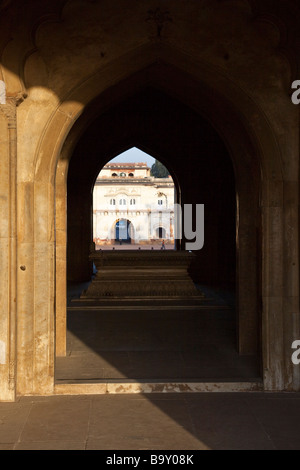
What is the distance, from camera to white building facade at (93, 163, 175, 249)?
44594 millimetres

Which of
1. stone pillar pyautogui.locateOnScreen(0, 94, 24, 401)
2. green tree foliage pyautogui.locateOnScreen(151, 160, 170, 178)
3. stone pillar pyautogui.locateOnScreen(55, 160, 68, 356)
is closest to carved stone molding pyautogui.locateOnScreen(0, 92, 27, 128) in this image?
stone pillar pyautogui.locateOnScreen(0, 94, 24, 401)

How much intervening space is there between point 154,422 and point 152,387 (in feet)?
2.29

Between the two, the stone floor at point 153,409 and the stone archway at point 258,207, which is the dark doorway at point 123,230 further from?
the stone archway at point 258,207

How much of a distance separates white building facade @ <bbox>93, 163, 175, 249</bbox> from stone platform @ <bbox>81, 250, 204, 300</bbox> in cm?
3439

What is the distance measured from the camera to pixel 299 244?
4.37m

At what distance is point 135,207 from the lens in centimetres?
4516

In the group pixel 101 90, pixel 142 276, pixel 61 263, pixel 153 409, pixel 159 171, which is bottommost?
pixel 153 409

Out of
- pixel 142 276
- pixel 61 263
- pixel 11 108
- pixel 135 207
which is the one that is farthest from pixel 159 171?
pixel 11 108

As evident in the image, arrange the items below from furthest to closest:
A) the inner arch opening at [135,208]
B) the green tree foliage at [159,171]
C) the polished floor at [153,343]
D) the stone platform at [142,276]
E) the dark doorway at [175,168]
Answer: the green tree foliage at [159,171] → the inner arch opening at [135,208] → the dark doorway at [175,168] → the stone platform at [142,276] → the polished floor at [153,343]

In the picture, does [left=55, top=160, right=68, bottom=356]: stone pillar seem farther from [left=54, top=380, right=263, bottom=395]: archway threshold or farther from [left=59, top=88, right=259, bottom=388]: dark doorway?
[left=59, top=88, right=259, bottom=388]: dark doorway

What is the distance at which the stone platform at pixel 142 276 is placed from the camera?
9.57 m

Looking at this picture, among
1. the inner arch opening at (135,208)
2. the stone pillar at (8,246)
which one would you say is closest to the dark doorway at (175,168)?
the stone pillar at (8,246)

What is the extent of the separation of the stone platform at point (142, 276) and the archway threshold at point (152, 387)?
16.7 feet

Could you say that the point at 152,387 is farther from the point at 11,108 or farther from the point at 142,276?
the point at 142,276
